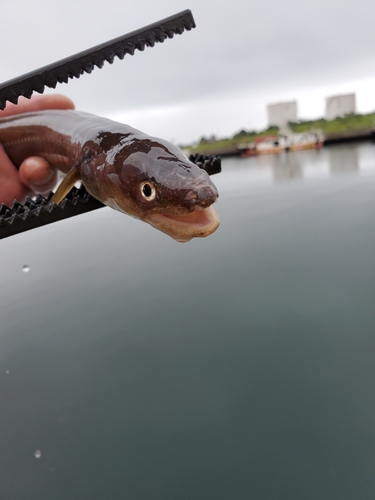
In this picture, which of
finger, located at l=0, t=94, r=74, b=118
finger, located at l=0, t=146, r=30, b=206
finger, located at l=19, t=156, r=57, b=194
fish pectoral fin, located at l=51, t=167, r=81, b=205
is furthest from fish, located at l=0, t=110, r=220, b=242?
finger, located at l=0, t=94, r=74, b=118

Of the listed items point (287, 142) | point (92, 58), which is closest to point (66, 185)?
point (92, 58)

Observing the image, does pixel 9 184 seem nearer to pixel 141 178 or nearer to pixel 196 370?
pixel 141 178

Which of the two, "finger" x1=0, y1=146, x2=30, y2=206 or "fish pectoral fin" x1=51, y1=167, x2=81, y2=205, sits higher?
"finger" x1=0, y1=146, x2=30, y2=206

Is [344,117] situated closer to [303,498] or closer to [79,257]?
[79,257]

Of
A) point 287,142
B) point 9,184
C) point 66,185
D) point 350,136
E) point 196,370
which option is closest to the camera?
point 66,185

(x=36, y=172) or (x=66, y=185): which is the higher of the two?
(x=36, y=172)

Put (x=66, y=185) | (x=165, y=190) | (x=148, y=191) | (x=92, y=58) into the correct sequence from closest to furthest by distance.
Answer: (x=92, y=58), (x=165, y=190), (x=148, y=191), (x=66, y=185)

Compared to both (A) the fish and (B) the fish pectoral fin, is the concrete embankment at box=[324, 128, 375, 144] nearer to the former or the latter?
(A) the fish
